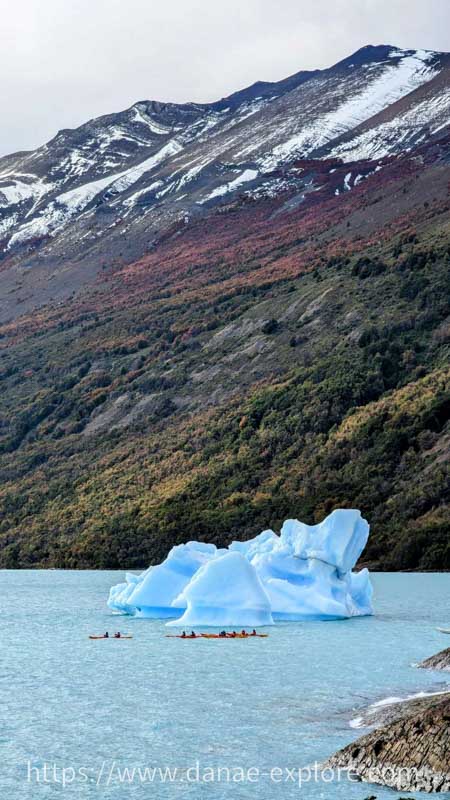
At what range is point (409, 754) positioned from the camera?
18922 millimetres

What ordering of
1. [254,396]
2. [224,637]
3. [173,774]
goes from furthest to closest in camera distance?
[254,396] < [224,637] < [173,774]

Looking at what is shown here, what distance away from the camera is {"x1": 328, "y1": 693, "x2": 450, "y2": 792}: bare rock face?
1852 cm

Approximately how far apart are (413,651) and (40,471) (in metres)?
92.8

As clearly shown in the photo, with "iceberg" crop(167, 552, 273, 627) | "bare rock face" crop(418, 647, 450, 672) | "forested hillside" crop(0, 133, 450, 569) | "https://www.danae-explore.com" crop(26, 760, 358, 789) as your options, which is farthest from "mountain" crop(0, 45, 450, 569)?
"https://www.danae-explore.com" crop(26, 760, 358, 789)

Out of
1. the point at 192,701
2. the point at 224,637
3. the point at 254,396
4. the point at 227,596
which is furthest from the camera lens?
the point at 254,396

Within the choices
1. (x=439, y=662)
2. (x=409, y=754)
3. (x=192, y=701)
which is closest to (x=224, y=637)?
(x=439, y=662)

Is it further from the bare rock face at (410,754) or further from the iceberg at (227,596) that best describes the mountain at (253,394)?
the bare rock face at (410,754)

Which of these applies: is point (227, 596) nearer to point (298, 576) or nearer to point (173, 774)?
point (298, 576)

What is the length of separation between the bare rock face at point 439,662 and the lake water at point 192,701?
54 centimetres

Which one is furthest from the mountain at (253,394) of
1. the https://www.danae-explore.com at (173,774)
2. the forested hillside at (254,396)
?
the https://www.danae-explore.com at (173,774)

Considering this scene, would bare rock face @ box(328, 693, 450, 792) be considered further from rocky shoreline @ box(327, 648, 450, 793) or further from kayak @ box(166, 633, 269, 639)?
kayak @ box(166, 633, 269, 639)

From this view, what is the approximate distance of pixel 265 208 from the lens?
194 meters

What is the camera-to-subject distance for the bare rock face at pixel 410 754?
729 inches

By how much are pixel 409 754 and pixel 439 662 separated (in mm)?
14388
